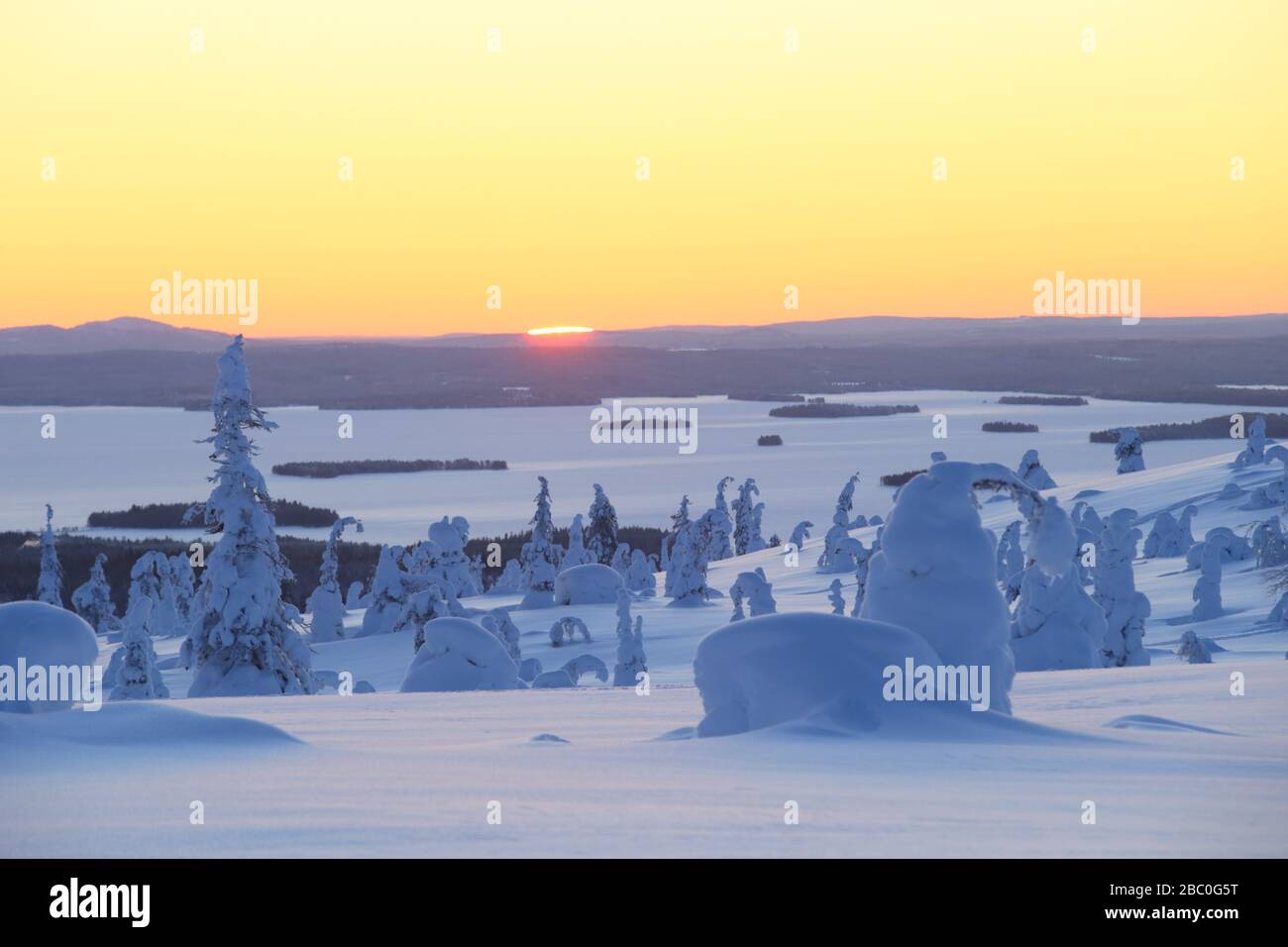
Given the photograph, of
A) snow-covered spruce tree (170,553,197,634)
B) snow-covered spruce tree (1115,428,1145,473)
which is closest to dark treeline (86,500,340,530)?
snow-covered spruce tree (170,553,197,634)

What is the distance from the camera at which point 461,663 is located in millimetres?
20797

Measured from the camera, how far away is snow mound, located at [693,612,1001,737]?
877 centimetres

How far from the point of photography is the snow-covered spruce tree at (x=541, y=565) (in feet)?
133

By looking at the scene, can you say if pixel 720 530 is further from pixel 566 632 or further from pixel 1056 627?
pixel 1056 627

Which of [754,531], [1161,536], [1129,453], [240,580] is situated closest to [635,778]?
[240,580]

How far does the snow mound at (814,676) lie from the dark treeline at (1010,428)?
135 m

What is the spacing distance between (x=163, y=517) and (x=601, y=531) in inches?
1934

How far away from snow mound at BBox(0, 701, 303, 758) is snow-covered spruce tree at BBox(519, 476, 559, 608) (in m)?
31.5

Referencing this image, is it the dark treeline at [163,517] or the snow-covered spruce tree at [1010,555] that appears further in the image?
the dark treeline at [163,517]

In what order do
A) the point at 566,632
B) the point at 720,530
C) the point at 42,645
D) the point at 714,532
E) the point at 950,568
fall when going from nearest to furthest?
the point at 950,568 → the point at 42,645 → the point at 566,632 → the point at 720,530 → the point at 714,532

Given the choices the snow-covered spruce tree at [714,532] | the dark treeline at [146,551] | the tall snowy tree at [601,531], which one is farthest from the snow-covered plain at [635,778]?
the dark treeline at [146,551]

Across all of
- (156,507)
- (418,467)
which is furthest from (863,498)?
(418,467)

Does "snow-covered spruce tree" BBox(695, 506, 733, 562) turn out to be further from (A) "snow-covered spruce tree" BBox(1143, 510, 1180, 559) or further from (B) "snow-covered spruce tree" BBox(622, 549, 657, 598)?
(A) "snow-covered spruce tree" BBox(1143, 510, 1180, 559)

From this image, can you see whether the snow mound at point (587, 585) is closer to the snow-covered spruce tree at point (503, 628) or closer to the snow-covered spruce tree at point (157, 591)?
the snow-covered spruce tree at point (503, 628)
